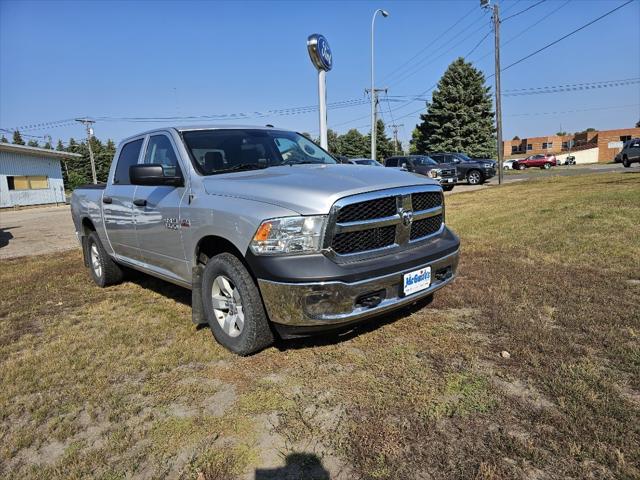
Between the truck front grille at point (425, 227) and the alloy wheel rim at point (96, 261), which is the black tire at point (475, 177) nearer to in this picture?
the alloy wheel rim at point (96, 261)

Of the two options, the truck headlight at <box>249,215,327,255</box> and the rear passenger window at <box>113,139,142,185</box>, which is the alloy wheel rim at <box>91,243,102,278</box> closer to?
the rear passenger window at <box>113,139,142,185</box>

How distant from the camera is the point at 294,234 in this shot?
9.83ft

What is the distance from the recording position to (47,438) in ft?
8.50

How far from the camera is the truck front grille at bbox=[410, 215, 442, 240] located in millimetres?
3590

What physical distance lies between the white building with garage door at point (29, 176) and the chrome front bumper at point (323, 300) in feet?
102

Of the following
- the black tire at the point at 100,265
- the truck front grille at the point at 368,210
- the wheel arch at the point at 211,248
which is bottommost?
the black tire at the point at 100,265

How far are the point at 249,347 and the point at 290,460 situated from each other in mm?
1121

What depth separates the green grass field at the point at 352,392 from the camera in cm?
226

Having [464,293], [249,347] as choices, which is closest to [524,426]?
[249,347]

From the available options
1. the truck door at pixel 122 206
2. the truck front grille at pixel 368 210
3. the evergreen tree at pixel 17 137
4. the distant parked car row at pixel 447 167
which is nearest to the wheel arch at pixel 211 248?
the truck front grille at pixel 368 210

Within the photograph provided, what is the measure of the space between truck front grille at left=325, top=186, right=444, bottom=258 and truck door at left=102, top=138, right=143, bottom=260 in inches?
102

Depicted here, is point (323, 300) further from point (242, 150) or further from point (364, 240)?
point (242, 150)

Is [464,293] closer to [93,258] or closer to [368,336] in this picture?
[368,336]

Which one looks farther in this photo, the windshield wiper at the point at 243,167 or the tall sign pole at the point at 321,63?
the tall sign pole at the point at 321,63
